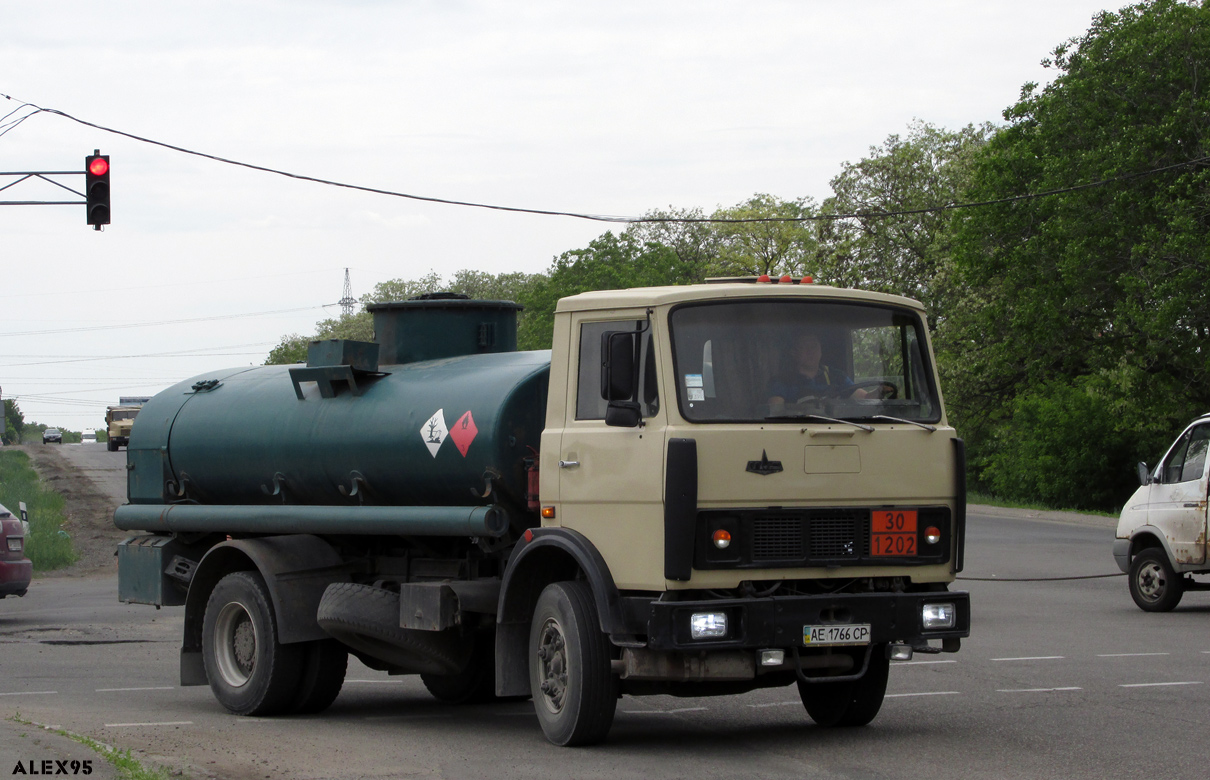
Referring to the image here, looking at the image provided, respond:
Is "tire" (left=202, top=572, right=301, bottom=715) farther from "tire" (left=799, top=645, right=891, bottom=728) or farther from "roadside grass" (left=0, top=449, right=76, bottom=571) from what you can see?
"roadside grass" (left=0, top=449, right=76, bottom=571)

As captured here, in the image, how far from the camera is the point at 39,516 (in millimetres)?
32594

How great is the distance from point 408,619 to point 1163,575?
1035cm

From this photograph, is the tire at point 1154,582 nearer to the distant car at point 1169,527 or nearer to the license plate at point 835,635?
the distant car at point 1169,527

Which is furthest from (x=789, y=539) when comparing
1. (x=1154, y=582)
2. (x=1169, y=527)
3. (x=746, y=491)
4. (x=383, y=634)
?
(x=1154, y=582)

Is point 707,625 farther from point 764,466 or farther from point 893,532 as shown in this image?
point 893,532

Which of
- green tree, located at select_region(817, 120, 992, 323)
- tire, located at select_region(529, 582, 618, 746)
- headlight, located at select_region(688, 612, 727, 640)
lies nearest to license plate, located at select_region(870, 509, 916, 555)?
headlight, located at select_region(688, 612, 727, 640)

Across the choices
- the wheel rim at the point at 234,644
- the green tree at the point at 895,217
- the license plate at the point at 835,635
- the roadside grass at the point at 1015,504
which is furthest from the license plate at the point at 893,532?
the green tree at the point at 895,217

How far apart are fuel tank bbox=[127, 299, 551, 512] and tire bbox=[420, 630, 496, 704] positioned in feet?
5.03

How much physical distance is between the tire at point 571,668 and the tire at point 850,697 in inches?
54.4

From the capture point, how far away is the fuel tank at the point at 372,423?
9.05 m

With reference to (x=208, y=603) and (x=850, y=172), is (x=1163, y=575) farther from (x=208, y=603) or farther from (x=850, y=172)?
(x=850, y=172)

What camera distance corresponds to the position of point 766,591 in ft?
26.1

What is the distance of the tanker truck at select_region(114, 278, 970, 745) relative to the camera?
7.82m

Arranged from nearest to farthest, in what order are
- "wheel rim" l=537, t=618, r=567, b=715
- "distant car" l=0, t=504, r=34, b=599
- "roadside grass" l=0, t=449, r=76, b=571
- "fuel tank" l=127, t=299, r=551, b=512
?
1. "wheel rim" l=537, t=618, r=567, b=715
2. "fuel tank" l=127, t=299, r=551, b=512
3. "distant car" l=0, t=504, r=34, b=599
4. "roadside grass" l=0, t=449, r=76, b=571
